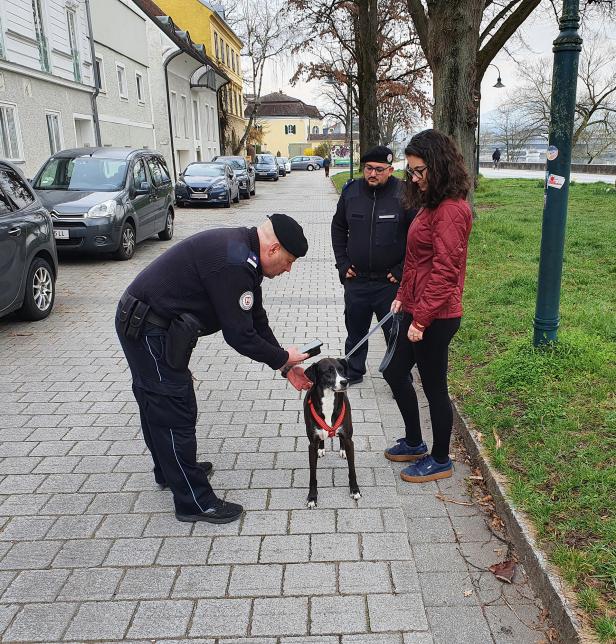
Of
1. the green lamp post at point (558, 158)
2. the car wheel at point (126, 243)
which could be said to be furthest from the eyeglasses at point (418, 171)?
the car wheel at point (126, 243)

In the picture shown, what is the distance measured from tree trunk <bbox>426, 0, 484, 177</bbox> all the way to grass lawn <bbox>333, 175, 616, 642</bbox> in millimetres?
2883

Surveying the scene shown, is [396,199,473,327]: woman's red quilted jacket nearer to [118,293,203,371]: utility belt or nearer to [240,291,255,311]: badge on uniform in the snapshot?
[240,291,255,311]: badge on uniform

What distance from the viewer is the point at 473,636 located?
2.72 meters

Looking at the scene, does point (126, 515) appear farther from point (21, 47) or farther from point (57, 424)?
point (21, 47)

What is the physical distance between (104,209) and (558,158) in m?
8.86

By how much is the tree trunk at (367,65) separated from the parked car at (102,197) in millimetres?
11591

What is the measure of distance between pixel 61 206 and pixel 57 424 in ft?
24.9

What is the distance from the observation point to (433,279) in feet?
11.4

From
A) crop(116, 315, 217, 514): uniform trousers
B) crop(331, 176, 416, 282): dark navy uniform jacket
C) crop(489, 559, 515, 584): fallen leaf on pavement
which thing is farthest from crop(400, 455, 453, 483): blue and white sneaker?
crop(331, 176, 416, 282): dark navy uniform jacket

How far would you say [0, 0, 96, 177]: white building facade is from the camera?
1556cm

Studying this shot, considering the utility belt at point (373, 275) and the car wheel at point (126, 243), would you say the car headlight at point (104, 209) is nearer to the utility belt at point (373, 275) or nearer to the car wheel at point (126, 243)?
the car wheel at point (126, 243)

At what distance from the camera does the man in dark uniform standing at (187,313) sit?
3.08m

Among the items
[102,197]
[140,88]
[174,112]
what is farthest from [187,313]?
[174,112]

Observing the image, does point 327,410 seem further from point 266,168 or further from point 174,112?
point 266,168
